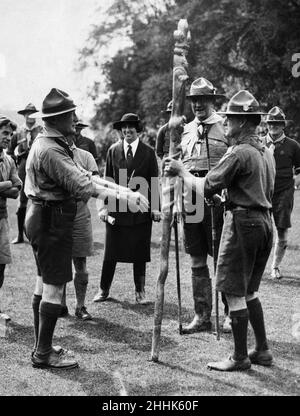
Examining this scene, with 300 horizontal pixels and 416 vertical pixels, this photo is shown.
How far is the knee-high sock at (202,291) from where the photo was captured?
270 inches

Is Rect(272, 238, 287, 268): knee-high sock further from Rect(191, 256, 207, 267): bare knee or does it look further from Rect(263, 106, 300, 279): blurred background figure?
Rect(191, 256, 207, 267): bare knee

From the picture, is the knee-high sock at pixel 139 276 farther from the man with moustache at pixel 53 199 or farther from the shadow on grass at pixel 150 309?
the man with moustache at pixel 53 199

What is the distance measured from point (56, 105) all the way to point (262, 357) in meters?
3.00

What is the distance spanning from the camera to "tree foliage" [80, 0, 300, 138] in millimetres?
26938

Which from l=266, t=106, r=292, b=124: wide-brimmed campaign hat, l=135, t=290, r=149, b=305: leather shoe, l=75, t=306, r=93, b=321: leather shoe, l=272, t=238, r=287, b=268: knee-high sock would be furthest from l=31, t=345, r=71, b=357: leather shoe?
l=266, t=106, r=292, b=124: wide-brimmed campaign hat

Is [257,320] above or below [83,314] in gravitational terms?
above

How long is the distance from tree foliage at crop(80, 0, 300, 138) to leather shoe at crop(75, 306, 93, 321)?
816 inches

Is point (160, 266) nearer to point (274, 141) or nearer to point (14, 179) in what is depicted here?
point (14, 179)

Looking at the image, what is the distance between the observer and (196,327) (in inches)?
270

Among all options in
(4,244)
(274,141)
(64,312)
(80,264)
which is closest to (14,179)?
(4,244)

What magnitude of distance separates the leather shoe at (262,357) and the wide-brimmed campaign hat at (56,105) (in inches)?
112

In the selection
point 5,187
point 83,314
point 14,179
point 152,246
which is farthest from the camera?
point 152,246

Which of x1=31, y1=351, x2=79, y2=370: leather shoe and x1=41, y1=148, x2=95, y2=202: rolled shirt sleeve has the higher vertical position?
x1=41, y1=148, x2=95, y2=202: rolled shirt sleeve

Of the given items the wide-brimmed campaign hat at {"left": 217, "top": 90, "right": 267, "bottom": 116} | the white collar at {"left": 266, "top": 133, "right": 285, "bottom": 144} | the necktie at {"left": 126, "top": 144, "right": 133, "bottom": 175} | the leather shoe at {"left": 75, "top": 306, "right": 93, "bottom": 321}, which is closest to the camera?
the wide-brimmed campaign hat at {"left": 217, "top": 90, "right": 267, "bottom": 116}
